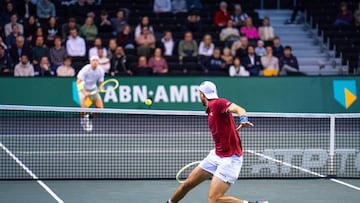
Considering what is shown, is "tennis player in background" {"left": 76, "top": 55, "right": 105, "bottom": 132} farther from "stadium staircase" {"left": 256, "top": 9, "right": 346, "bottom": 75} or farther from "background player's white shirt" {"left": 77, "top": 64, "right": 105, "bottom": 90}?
"stadium staircase" {"left": 256, "top": 9, "right": 346, "bottom": 75}

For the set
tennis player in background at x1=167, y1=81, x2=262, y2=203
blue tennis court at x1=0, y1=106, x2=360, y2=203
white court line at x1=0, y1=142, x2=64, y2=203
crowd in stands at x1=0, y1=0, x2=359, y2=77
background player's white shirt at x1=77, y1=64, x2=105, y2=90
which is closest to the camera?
tennis player in background at x1=167, y1=81, x2=262, y2=203

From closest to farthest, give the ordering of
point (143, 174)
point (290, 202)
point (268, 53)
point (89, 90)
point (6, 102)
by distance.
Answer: point (290, 202)
point (143, 174)
point (89, 90)
point (6, 102)
point (268, 53)

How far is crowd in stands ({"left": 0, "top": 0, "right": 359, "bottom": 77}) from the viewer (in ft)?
76.6

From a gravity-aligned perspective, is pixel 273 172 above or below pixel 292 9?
below

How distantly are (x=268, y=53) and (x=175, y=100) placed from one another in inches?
139

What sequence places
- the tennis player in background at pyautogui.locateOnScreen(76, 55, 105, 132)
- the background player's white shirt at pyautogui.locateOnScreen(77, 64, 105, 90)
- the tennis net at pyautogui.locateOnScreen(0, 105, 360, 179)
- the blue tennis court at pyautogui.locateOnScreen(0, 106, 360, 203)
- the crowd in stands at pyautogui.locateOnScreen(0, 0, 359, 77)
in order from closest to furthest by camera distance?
1. the blue tennis court at pyautogui.locateOnScreen(0, 106, 360, 203)
2. the tennis net at pyautogui.locateOnScreen(0, 105, 360, 179)
3. the tennis player in background at pyautogui.locateOnScreen(76, 55, 105, 132)
4. the background player's white shirt at pyautogui.locateOnScreen(77, 64, 105, 90)
5. the crowd in stands at pyautogui.locateOnScreen(0, 0, 359, 77)

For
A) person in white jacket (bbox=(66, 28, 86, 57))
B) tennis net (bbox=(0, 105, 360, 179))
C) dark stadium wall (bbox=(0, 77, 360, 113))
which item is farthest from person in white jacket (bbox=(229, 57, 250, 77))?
person in white jacket (bbox=(66, 28, 86, 57))

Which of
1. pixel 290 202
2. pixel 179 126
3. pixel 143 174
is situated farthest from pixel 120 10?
pixel 290 202

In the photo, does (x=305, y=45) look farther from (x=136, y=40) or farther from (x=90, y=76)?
(x=90, y=76)

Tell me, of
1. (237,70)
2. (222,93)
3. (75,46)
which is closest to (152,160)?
(222,93)

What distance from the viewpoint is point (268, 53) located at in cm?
2439

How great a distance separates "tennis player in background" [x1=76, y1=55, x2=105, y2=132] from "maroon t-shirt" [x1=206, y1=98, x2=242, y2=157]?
9.74 m

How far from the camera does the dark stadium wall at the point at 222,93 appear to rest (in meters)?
22.4

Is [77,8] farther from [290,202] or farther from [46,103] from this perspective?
[290,202]
